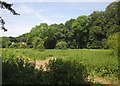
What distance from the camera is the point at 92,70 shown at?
13555 mm

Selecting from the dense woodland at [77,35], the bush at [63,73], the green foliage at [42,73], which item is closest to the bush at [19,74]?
the green foliage at [42,73]

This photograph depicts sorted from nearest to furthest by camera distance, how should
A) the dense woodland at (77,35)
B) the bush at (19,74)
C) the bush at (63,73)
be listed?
the bush at (19,74)
the bush at (63,73)
the dense woodland at (77,35)

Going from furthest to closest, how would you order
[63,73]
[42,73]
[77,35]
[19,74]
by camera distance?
[77,35] < [63,73] < [42,73] < [19,74]

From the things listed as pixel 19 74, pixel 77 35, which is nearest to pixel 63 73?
pixel 19 74

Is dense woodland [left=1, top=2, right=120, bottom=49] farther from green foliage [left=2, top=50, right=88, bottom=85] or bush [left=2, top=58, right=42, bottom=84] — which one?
bush [left=2, top=58, right=42, bottom=84]

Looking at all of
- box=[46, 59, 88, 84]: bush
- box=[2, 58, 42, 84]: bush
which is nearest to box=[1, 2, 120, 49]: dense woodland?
box=[46, 59, 88, 84]: bush

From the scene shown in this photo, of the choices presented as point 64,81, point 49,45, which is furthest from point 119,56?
point 49,45

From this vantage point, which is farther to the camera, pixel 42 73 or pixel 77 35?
pixel 77 35

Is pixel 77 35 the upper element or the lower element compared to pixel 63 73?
upper

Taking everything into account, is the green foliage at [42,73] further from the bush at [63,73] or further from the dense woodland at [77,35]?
the dense woodland at [77,35]

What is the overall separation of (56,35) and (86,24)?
7.62 meters

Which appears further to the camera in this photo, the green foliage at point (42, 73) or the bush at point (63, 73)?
the bush at point (63, 73)

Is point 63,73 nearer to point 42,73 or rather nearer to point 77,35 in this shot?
point 42,73

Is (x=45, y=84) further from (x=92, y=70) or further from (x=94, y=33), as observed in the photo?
(x=94, y=33)
